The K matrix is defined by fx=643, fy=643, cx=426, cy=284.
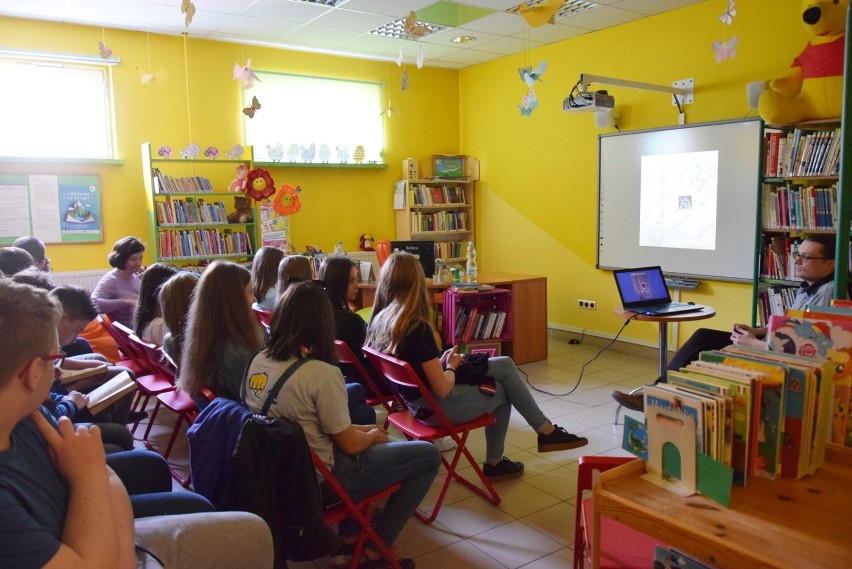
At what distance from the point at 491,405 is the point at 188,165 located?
4.76 m

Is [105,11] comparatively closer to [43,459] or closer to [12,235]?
[12,235]

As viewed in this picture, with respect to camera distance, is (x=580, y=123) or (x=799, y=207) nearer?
(x=799, y=207)

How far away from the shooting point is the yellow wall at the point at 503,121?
5.62 m

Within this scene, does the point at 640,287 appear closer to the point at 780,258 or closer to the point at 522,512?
the point at 780,258

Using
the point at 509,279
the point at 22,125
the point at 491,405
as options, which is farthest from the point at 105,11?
the point at 491,405

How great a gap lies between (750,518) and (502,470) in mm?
2126

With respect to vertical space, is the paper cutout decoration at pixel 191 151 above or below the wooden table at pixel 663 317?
above

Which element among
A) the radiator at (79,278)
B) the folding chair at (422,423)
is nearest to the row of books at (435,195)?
the radiator at (79,278)

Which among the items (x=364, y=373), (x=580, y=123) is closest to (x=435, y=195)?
(x=580, y=123)

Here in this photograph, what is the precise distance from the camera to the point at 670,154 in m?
5.91

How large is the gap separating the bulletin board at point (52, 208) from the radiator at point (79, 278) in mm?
305

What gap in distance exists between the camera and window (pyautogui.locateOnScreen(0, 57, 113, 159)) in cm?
584

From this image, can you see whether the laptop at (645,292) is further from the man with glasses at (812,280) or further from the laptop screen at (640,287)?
the man with glasses at (812,280)

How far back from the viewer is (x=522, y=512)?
10.1ft
